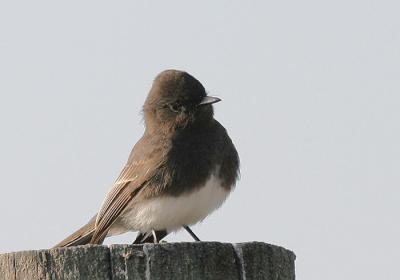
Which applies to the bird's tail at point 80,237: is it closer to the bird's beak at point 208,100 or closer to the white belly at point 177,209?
the white belly at point 177,209

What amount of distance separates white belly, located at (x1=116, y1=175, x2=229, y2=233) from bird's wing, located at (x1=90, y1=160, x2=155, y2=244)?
0.55ft

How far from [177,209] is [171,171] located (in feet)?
1.42

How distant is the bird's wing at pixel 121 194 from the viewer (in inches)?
391

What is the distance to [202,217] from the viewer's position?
32.8 feet

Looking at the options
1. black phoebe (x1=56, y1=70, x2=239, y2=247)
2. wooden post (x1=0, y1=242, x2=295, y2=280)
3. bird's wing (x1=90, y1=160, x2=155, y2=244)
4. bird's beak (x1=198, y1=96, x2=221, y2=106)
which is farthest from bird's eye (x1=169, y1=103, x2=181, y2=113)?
wooden post (x1=0, y1=242, x2=295, y2=280)

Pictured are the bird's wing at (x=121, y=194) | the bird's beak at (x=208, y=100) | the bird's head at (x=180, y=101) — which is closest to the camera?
the bird's wing at (x=121, y=194)

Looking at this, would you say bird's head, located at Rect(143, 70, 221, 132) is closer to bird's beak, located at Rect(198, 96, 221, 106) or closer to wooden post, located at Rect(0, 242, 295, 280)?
bird's beak, located at Rect(198, 96, 221, 106)

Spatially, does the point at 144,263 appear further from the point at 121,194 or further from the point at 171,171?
the point at 121,194

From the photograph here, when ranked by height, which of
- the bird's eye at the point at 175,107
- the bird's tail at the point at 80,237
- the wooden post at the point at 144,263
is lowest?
the bird's tail at the point at 80,237

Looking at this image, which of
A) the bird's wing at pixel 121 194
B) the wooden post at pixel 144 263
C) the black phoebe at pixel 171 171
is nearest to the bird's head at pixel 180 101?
the black phoebe at pixel 171 171

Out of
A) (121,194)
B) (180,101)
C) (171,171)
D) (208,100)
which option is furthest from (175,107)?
(121,194)

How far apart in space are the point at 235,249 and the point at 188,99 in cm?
511

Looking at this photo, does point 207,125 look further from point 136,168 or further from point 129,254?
point 129,254

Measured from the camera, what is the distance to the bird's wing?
32.6 feet
